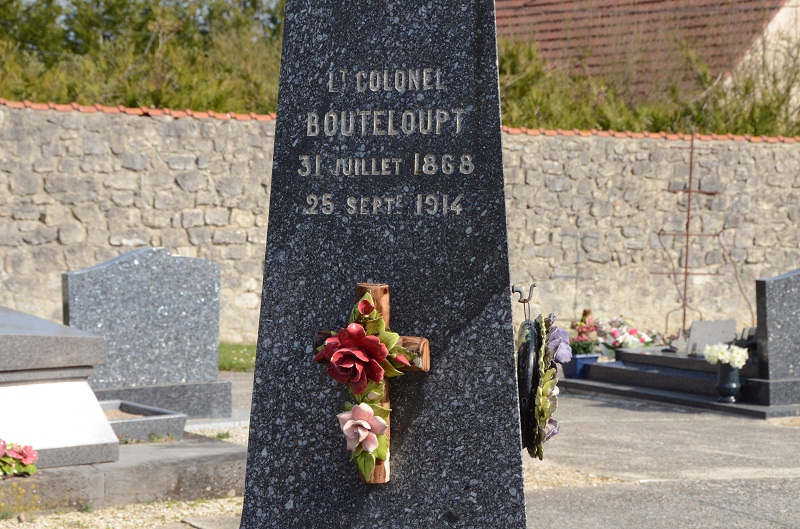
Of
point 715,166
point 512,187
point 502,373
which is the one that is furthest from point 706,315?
point 502,373

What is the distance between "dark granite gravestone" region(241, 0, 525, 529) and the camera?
3.49m

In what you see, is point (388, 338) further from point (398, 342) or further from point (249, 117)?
point (249, 117)

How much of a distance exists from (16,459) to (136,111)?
25.6ft

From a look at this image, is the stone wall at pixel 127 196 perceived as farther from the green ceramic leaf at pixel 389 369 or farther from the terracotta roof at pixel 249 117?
the green ceramic leaf at pixel 389 369

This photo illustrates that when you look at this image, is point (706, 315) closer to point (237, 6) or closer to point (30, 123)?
point (30, 123)

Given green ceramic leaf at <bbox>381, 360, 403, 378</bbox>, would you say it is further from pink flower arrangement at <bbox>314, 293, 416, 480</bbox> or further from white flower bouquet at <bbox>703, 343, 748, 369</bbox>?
white flower bouquet at <bbox>703, 343, 748, 369</bbox>

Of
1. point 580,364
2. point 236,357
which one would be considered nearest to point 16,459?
point 236,357

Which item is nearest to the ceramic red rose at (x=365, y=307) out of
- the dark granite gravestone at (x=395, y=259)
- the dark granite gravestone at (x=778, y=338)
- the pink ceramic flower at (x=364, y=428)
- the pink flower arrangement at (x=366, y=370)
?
the pink flower arrangement at (x=366, y=370)

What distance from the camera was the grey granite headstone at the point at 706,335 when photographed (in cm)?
1023

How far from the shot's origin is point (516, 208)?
1467 centimetres

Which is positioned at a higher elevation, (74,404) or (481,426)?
(481,426)

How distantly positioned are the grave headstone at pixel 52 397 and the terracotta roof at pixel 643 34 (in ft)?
49.2

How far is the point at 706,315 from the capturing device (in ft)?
50.7

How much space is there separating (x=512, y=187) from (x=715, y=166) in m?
2.96
